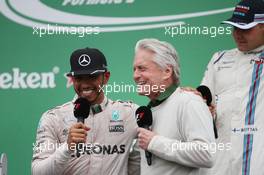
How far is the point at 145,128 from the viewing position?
2.78m

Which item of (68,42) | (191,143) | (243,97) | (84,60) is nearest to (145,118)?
(191,143)

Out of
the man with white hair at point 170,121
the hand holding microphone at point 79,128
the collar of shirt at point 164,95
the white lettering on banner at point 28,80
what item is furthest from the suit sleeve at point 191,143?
the white lettering on banner at point 28,80

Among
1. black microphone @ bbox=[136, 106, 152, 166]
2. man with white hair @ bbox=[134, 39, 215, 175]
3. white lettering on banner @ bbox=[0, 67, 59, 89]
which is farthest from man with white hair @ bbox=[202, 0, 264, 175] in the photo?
white lettering on banner @ bbox=[0, 67, 59, 89]

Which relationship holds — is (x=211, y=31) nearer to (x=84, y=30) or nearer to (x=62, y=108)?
(x=84, y=30)

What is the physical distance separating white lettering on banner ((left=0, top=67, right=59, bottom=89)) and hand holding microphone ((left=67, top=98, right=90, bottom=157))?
146cm

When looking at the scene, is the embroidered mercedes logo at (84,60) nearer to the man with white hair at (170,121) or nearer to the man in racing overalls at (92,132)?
the man in racing overalls at (92,132)

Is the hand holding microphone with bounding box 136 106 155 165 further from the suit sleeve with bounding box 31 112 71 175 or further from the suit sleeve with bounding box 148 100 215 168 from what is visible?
the suit sleeve with bounding box 31 112 71 175

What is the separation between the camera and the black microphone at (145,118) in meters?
2.76

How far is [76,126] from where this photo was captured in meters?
2.69

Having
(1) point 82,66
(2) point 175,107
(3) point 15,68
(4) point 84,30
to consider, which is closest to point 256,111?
(2) point 175,107

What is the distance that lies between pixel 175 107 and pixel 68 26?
1.70m

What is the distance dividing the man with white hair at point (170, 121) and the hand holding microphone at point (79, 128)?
0.22 m

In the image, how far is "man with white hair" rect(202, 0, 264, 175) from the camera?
10.6 ft

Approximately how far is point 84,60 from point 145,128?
1.30 ft
